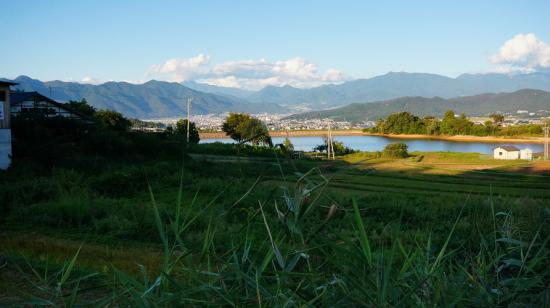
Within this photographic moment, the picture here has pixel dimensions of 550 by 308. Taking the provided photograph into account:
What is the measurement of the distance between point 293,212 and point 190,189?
49.1ft

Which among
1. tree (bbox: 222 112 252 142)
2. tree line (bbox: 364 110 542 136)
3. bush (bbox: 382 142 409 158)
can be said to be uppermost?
tree (bbox: 222 112 252 142)

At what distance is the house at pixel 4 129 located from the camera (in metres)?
18.0

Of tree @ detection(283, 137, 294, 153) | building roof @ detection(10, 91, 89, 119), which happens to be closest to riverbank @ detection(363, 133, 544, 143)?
building roof @ detection(10, 91, 89, 119)

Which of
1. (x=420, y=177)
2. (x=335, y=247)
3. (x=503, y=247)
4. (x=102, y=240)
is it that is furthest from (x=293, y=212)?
(x=420, y=177)

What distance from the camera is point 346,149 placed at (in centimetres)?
5684

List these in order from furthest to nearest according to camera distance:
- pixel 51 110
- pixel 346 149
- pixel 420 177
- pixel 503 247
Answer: pixel 346 149, pixel 420 177, pixel 51 110, pixel 503 247

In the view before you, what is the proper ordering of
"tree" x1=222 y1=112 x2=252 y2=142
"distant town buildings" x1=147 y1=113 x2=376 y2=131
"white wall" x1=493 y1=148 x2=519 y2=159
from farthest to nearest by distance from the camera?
1. "tree" x1=222 y1=112 x2=252 y2=142
2. "white wall" x1=493 y1=148 x2=519 y2=159
3. "distant town buildings" x1=147 y1=113 x2=376 y2=131

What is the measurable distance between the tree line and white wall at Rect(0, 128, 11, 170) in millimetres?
81075

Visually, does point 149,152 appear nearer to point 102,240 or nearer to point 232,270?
point 102,240

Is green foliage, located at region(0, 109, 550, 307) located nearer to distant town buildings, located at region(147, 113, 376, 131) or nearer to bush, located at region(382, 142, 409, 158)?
distant town buildings, located at region(147, 113, 376, 131)

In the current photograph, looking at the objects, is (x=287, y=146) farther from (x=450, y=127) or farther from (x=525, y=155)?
(x=450, y=127)

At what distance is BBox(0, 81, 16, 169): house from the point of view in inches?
707

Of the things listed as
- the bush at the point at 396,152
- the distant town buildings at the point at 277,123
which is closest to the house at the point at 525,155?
the bush at the point at 396,152

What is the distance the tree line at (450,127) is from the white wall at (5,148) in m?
81.1
